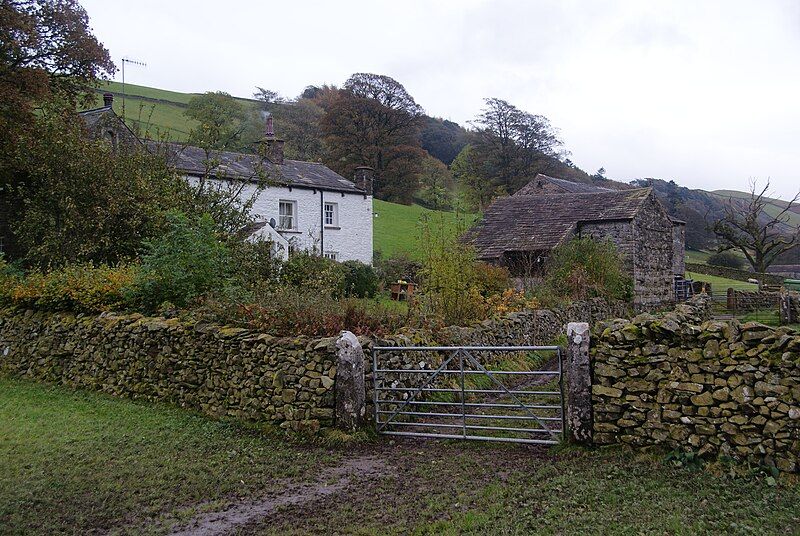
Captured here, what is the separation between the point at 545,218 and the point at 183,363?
68.2 ft

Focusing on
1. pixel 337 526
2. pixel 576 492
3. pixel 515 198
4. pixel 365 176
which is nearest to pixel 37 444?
pixel 337 526

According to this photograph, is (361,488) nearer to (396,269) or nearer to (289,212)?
(396,269)

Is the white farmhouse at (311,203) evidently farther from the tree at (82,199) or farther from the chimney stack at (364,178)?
the tree at (82,199)

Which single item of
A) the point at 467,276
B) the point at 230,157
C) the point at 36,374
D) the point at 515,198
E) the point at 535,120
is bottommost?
the point at 36,374

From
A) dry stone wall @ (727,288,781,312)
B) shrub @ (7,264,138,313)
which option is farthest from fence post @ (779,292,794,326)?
shrub @ (7,264,138,313)

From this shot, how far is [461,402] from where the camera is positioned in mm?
8938

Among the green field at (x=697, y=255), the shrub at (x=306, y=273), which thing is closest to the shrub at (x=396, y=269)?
the shrub at (x=306, y=273)

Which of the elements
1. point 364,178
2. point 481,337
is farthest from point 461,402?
point 364,178

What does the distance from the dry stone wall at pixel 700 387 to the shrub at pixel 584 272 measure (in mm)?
13024

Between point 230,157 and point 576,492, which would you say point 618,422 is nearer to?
point 576,492

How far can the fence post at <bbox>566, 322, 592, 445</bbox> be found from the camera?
7727 millimetres

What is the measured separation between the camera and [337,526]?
19.1 ft

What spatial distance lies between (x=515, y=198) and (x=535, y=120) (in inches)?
1437

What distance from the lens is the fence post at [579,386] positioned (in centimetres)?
773
